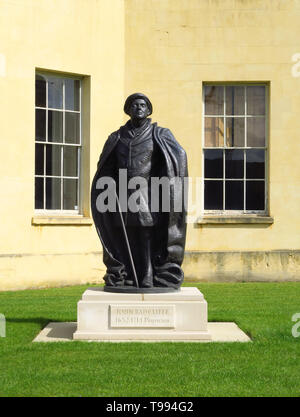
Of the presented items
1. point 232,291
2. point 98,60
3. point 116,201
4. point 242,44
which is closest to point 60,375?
point 116,201

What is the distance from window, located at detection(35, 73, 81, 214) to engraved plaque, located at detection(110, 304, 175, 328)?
22.9ft

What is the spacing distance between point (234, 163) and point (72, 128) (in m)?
3.53

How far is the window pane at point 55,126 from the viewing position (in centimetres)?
1559

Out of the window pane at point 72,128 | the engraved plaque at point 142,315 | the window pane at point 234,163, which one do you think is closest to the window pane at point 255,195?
the window pane at point 234,163

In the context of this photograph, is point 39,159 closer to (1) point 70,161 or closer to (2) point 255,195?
(1) point 70,161

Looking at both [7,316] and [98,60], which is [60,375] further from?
[98,60]

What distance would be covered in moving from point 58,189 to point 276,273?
15.6 feet

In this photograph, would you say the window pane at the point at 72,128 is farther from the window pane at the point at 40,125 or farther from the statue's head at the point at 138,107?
the statue's head at the point at 138,107

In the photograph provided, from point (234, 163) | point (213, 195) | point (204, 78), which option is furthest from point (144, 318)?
point (204, 78)

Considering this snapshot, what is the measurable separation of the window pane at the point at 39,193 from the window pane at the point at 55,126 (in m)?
0.85

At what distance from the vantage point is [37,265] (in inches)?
587

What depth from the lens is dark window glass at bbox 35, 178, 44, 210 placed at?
50.5 feet

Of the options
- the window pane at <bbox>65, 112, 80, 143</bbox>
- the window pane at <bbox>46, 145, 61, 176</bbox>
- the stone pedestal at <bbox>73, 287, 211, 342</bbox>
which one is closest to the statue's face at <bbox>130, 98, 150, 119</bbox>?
the stone pedestal at <bbox>73, 287, 211, 342</bbox>

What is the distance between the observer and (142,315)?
8742mm
